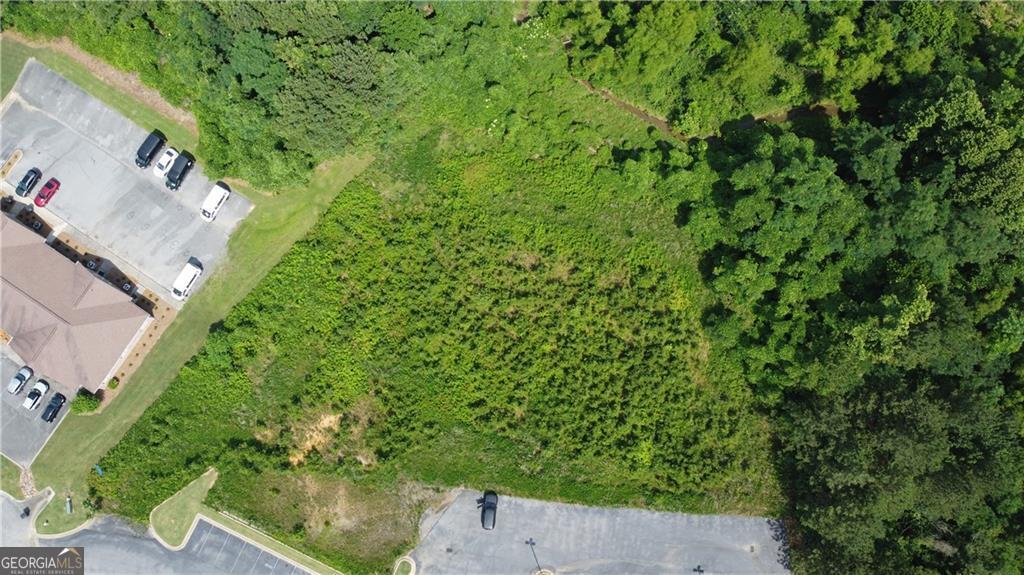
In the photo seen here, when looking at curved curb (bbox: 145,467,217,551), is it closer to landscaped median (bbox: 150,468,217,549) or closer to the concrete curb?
landscaped median (bbox: 150,468,217,549)

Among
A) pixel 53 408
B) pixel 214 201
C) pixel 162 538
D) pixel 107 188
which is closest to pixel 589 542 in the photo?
pixel 162 538

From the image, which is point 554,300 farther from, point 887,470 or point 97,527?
point 97,527

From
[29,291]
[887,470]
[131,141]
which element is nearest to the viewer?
[887,470]

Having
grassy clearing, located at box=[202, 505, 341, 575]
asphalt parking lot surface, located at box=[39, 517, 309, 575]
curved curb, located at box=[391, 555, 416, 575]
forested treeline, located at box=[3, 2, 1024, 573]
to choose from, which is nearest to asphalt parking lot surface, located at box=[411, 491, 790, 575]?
curved curb, located at box=[391, 555, 416, 575]

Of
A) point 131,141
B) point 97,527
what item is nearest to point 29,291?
point 131,141

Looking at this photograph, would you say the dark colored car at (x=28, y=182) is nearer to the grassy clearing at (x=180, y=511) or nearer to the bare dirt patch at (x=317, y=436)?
the grassy clearing at (x=180, y=511)

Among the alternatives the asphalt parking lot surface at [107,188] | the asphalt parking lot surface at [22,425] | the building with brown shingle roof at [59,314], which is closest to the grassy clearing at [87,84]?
the asphalt parking lot surface at [107,188]
